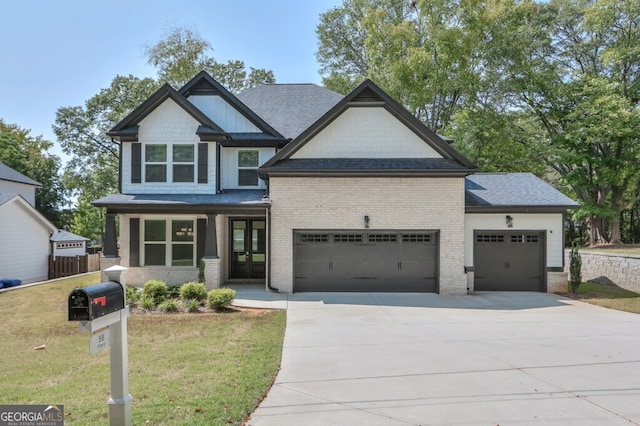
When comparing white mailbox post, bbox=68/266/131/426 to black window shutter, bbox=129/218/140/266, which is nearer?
white mailbox post, bbox=68/266/131/426

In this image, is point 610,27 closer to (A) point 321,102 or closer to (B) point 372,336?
(A) point 321,102

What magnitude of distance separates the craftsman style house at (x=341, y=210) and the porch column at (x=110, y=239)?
46 millimetres

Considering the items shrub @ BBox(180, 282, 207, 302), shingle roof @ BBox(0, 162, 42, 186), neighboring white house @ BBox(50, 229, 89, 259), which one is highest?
shingle roof @ BBox(0, 162, 42, 186)

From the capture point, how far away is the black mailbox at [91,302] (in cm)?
334

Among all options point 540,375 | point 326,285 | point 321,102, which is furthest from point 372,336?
point 321,102

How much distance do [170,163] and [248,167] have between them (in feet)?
9.56

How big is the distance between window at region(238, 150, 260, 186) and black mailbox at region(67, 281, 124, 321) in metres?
12.1

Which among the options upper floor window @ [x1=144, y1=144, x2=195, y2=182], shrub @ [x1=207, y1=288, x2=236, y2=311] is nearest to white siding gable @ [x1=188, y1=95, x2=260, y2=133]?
upper floor window @ [x1=144, y1=144, x2=195, y2=182]

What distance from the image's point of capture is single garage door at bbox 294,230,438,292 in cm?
1370

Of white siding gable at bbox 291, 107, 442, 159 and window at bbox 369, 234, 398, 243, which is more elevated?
white siding gable at bbox 291, 107, 442, 159

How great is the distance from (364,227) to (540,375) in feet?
26.9

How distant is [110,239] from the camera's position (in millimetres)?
13727

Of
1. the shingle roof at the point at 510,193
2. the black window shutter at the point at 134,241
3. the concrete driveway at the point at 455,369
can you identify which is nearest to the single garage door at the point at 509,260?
the shingle roof at the point at 510,193

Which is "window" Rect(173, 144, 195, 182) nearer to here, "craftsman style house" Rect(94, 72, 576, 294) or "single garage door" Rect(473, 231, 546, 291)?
"craftsman style house" Rect(94, 72, 576, 294)
